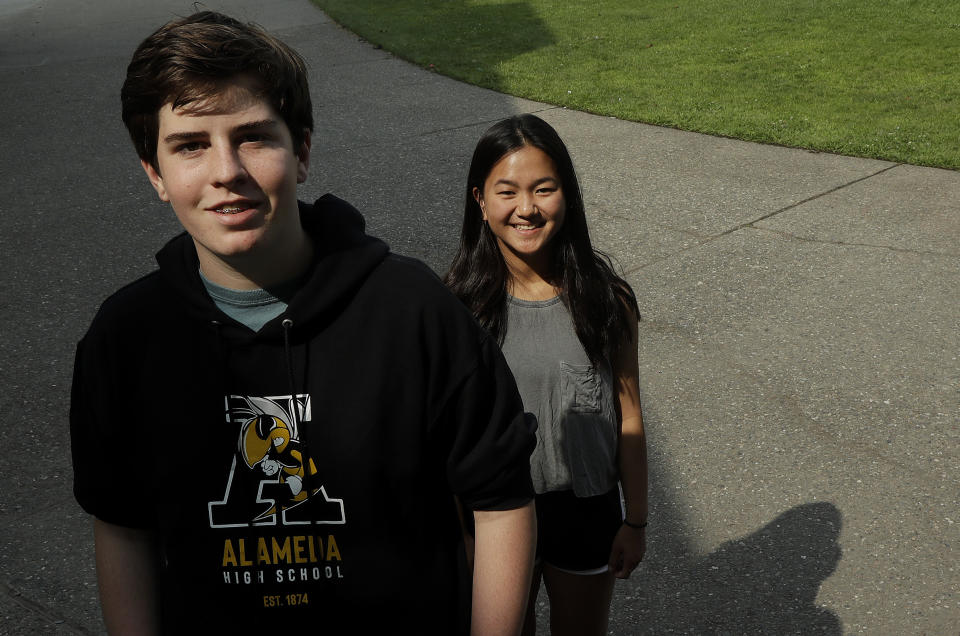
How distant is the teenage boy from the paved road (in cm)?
17

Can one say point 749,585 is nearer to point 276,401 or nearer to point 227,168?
point 276,401

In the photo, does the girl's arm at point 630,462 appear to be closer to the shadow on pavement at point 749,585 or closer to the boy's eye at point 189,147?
the shadow on pavement at point 749,585

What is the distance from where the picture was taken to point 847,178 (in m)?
7.39

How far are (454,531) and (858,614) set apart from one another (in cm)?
224

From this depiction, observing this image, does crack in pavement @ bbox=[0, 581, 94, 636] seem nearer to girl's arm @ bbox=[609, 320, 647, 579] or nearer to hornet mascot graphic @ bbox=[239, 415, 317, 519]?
girl's arm @ bbox=[609, 320, 647, 579]

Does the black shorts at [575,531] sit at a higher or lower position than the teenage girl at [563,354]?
lower

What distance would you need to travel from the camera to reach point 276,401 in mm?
1562

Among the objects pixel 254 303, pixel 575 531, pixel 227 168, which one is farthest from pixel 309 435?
pixel 575 531

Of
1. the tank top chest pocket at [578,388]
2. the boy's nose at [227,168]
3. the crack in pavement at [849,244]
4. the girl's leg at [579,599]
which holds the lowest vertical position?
the crack in pavement at [849,244]

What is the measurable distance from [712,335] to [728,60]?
6.52 meters

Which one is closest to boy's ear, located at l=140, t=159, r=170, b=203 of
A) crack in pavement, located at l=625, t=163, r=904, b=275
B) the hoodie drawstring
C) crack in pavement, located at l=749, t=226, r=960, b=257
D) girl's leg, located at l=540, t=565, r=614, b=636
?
the hoodie drawstring

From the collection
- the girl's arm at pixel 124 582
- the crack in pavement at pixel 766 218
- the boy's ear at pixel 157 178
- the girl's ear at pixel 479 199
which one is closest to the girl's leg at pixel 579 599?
the girl's ear at pixel 479 199

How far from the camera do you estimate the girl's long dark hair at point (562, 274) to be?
2537 mm

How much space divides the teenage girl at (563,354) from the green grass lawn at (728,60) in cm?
590
